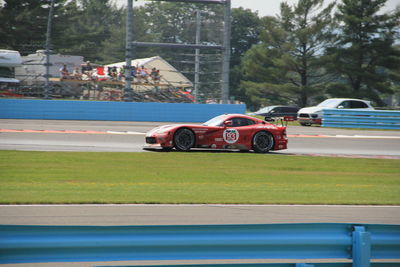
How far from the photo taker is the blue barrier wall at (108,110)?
90.6ft

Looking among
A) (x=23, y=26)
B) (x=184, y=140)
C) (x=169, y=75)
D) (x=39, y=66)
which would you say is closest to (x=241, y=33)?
(x=23, y=26)

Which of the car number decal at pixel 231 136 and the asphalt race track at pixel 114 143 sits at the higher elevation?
the car number decal at pixel 231 136

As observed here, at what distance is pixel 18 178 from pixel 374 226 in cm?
782

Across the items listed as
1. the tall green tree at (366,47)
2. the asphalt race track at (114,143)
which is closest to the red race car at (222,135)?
the asphalt race track at (114,143)

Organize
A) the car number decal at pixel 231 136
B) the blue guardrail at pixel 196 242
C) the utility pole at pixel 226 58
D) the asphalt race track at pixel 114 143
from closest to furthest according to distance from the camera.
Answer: the blue guardrail at pixel 196 242
the car number decal at pixel 231 136
the asphalt race track at pixel 114 143
the utility pole at pixel 226 58

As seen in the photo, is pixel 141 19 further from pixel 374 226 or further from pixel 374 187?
pixel 374 226

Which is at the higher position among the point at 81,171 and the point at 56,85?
the point at 56,85

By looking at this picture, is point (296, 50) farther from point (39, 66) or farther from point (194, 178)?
point (194, 178)

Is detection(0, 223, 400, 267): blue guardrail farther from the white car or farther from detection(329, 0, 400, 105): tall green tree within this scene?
detection(329, 0, 400, 105): tall green tree

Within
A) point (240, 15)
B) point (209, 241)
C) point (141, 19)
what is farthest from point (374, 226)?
point (240, 15)

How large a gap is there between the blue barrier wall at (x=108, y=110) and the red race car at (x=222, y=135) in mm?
13341

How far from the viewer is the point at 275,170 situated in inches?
518

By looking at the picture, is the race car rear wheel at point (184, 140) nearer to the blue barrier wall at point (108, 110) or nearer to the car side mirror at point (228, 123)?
the car side mirror at point (228, 123)

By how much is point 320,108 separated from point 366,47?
932 inches
